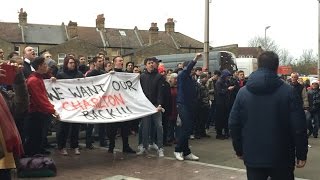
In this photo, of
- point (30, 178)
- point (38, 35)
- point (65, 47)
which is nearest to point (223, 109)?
point (30, 178)

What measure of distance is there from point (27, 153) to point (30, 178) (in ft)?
2.62

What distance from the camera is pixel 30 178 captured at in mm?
7258

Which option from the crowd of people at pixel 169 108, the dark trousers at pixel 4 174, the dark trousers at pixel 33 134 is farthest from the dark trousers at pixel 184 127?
the dark trousers at pixel 4 174

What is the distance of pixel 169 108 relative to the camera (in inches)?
426

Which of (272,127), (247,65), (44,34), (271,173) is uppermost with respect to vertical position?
(44,34)

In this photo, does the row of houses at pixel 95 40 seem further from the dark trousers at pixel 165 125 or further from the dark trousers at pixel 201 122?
the dark trousers at pixel 165 125

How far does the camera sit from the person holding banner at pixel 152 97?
31.1ft

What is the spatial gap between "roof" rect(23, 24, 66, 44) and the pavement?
5396 centimetres

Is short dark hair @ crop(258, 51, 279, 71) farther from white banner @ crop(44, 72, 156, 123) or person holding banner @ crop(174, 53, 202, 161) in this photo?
white banner @ crop(44, 72, 156, 123)

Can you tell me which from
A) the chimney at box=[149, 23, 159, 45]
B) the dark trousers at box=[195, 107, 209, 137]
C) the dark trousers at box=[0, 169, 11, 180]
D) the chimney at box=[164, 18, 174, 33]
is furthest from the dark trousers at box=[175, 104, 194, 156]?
the chimney at box=[164, 18, 174, 33]

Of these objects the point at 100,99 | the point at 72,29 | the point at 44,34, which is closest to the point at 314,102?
the point at 100,99

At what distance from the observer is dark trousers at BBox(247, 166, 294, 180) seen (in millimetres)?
4562

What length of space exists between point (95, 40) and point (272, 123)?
61.3m

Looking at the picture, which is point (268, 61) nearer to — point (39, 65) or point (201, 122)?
point (39, 65)
